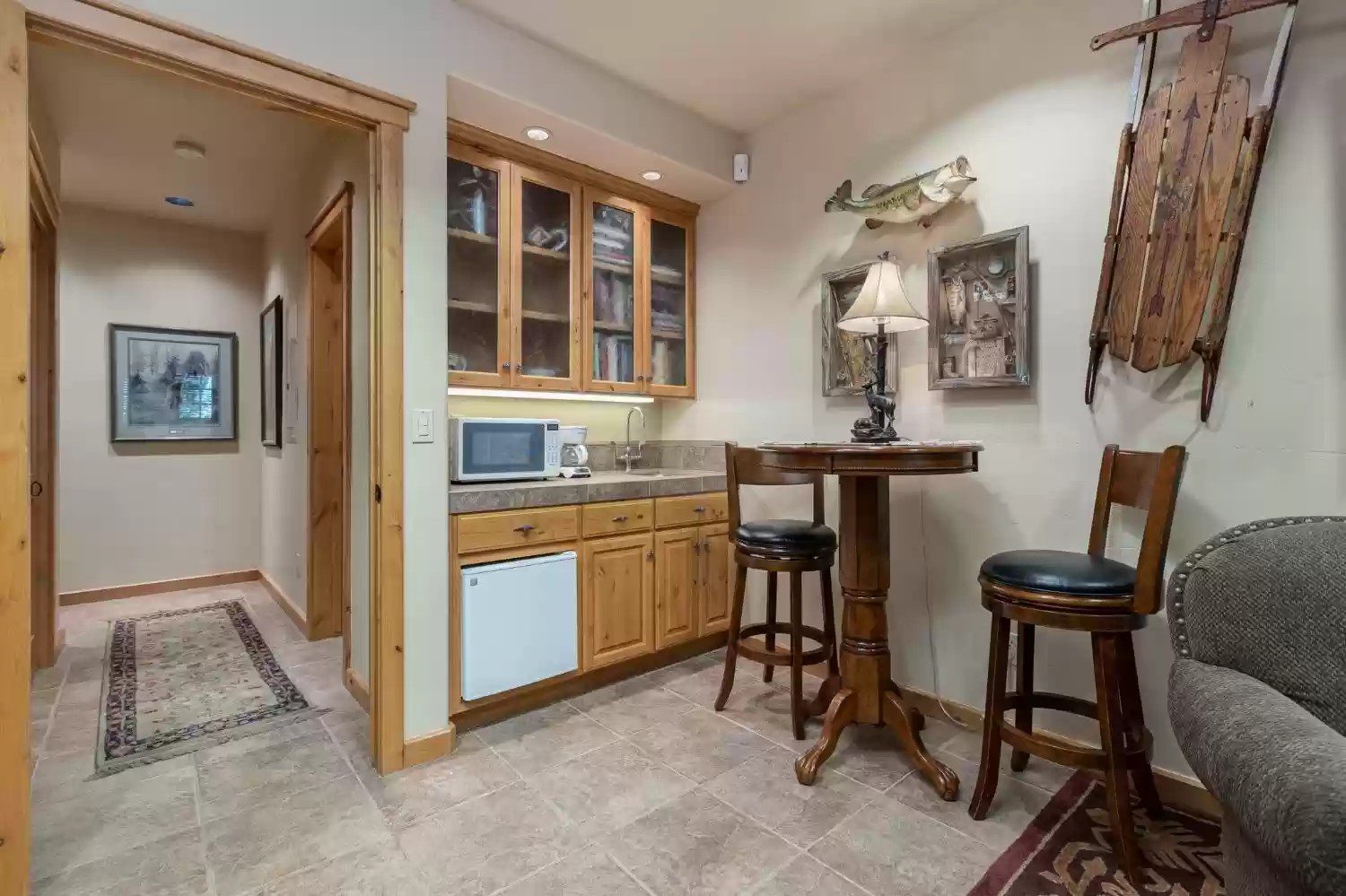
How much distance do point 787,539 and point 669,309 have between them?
1.68 m

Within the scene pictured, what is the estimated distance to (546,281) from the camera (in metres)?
3.04

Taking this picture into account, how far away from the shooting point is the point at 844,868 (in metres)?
1.63

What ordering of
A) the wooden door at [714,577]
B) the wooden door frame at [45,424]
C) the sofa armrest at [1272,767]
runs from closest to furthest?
the sofa armrest at [1272,767] < the wooden door frame at [45,424] < the wooden door at [714,577]

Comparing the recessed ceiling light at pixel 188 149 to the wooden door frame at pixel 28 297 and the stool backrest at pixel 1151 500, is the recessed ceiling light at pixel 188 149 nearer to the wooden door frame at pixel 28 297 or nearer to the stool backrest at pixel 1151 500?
the wooden door frame at pixel 28 297

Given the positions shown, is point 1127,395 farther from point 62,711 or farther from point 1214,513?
point 62,711

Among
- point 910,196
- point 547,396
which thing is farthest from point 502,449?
point 910,196

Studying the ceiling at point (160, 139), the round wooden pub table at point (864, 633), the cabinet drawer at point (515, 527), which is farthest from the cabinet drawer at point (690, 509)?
the ceiling at point (160, 139)

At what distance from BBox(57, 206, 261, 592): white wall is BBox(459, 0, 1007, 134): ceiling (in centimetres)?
362

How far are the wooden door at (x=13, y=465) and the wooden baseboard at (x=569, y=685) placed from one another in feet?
3.81

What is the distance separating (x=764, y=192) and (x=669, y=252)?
0.60 meters

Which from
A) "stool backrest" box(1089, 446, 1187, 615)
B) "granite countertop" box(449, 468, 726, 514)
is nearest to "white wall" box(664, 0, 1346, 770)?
"stool backrest" box(1089, 446, 1187, 615)

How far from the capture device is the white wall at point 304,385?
2584 millimetres

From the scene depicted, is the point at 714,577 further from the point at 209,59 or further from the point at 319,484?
the point at 209,59

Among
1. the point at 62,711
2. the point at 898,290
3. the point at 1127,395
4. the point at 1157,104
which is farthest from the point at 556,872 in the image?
the point at 1157,104
